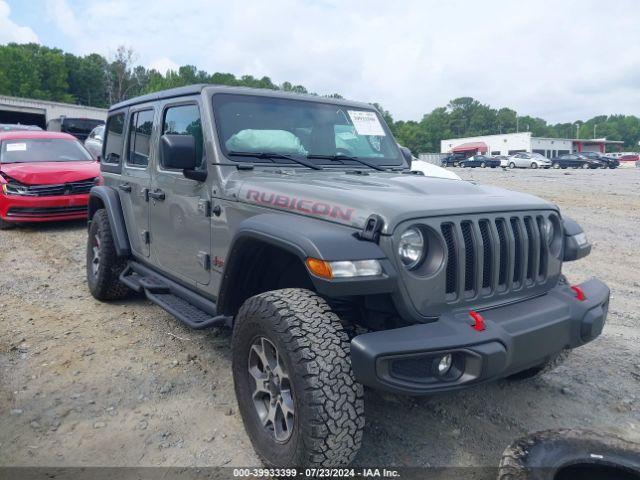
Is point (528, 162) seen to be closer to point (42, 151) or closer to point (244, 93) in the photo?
point (42, 151)

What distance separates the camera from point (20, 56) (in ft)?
272

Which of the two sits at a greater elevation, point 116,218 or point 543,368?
point 116,218

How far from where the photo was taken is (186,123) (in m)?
3.94

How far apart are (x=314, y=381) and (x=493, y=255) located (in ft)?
3.59

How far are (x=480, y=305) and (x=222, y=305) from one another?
1429 millimetres

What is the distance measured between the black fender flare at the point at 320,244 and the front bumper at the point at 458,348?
21 cm

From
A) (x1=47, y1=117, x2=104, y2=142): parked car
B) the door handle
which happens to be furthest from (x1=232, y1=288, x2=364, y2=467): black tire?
(x1=47, y1=117, x2=104, y2=142): parked car

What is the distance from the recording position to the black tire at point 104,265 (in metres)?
5.08

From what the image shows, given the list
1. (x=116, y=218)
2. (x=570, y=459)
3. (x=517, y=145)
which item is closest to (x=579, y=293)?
(x=570, y=459)

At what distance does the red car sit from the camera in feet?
28.6

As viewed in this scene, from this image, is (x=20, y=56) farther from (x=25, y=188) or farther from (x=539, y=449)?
(x=539, y=449)

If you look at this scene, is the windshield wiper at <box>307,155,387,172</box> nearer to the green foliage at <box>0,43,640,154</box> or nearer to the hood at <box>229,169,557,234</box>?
the hood at <box>229,169,557,234</box>

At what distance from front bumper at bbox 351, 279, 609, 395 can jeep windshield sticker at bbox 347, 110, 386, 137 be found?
1.99m

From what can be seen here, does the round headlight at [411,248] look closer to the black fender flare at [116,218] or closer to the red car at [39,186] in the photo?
the black fender flare at [116,218]
